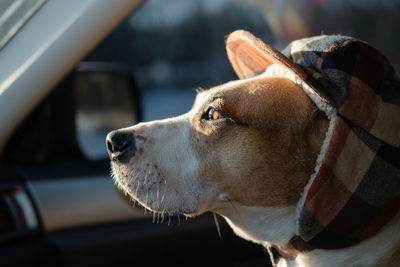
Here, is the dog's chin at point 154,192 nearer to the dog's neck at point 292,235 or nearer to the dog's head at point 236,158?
the dog's head at point 236,158

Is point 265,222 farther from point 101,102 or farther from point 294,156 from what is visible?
point 101,102

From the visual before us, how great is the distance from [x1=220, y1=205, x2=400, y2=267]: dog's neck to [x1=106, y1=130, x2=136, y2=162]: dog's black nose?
1.48 feet

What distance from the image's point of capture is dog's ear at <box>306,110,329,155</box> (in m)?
Answer: 1.96

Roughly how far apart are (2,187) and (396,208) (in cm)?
155

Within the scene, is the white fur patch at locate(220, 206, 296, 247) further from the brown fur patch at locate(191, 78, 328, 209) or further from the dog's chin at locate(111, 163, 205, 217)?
the dog's chin at locate(111, 163, 205, 217)

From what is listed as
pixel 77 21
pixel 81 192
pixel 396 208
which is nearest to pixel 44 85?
pixel 77 21

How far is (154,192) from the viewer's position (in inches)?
79.0

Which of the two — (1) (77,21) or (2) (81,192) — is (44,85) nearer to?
(1) (77,21)

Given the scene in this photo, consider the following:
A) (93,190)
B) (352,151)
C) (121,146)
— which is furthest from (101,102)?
(352,151)

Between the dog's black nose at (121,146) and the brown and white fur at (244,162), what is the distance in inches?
0.7

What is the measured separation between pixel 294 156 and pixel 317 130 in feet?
0.42

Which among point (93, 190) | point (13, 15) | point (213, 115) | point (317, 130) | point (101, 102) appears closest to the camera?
point (13, 15)

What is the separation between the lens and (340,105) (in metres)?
1.74

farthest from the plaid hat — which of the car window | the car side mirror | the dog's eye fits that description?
the car side mirror
